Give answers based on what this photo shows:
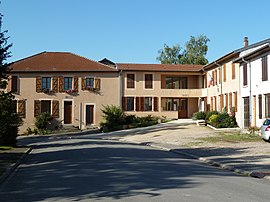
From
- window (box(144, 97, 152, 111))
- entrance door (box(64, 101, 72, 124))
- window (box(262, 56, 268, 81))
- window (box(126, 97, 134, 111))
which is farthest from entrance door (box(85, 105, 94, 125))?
window (box(262, 56, 268, 81))

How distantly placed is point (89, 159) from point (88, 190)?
7.22 metres

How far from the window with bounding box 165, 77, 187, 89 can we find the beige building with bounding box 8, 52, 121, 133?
655cm

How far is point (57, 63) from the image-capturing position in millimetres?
47656

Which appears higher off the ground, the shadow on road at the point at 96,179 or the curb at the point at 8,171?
the shadow on road at the point at 96,179

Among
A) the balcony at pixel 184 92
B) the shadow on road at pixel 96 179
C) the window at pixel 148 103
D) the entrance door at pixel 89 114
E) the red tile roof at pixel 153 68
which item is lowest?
the shadow on road at pixel 96 179

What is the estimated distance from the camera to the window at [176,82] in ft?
163

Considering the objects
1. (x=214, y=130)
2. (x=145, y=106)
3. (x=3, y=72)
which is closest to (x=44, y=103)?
(x=145, y=106)

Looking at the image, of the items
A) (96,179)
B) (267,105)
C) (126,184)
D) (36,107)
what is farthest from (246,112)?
(126,184)

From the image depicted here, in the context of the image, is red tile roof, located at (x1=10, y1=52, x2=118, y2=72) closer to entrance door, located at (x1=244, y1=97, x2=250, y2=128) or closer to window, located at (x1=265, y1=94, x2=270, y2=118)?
entrance door, located at (x1=244, y1=97, x2=250, y2=128)

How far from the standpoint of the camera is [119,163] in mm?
15297

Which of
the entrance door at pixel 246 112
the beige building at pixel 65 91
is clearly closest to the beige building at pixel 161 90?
the beige building at pixel 65 91

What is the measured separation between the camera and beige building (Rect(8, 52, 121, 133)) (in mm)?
45906

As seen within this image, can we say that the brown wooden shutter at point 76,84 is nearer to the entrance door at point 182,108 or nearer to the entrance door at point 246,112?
the entrance door at point 182,108

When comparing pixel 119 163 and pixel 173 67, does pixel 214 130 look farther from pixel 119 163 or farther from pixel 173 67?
pixel 119 163
